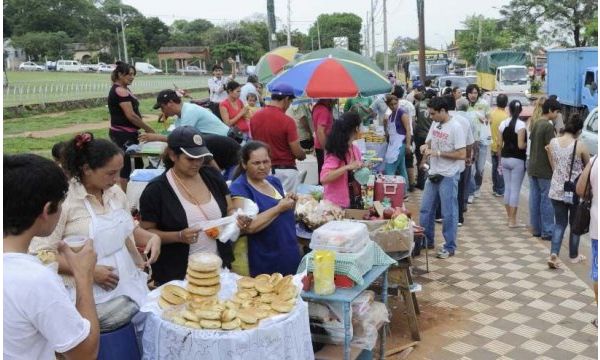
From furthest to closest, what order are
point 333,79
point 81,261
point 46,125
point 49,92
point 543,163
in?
point 49,92
point 46,125
point 333,79
point 543,163
point 81,261

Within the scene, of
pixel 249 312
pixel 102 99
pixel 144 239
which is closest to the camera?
pixel 249 312

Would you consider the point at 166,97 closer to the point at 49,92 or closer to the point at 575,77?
the point at 575,77

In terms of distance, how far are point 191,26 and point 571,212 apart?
310 ft

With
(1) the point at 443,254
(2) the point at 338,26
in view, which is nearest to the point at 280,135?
(1) the point at 443,254

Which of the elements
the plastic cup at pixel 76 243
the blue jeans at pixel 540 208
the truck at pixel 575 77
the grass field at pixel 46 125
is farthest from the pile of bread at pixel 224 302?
the truck at pixel 575 77

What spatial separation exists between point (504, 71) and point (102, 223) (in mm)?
30213

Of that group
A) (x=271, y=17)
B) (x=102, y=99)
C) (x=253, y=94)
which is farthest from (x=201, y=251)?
(x=102, y=99)

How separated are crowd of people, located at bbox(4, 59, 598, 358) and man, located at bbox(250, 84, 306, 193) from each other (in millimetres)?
12

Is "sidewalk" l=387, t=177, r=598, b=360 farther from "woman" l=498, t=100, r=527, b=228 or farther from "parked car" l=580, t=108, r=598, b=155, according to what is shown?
"parked car" l=580, t=108, r=598, b=155

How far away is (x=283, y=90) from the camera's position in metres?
6.15

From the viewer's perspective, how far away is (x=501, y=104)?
8.47 metres

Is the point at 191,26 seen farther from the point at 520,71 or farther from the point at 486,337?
A: the point at 486,337

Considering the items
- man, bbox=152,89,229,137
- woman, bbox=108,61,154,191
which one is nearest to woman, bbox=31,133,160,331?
man, bbox=152,89,229,137

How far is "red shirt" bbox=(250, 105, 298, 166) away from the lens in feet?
19.5
